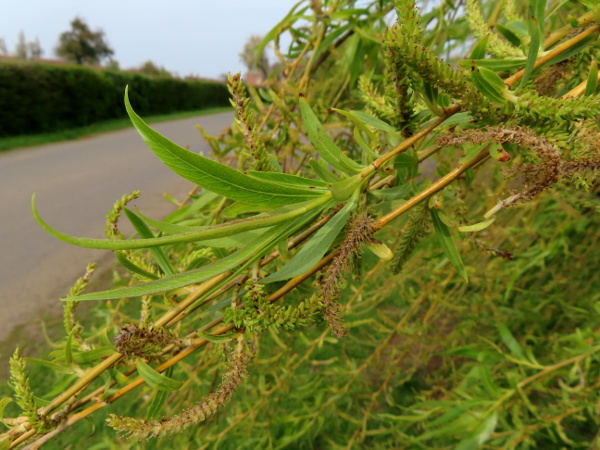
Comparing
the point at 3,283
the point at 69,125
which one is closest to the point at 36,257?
the point at 3,283

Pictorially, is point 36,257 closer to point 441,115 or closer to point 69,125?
point 441,115

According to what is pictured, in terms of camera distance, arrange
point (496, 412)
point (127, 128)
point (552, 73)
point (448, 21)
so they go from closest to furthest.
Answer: point (552, 73) → point (496, 412) → point (448, 21) → point (127, 128)

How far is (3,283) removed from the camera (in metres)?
3.00

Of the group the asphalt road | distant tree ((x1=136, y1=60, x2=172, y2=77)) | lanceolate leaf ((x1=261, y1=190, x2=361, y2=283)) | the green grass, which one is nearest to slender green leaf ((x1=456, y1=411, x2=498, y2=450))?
lanceolate leaf ((x1=261, y1=190, x2=361, y2=283))

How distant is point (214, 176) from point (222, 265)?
0.06 meters

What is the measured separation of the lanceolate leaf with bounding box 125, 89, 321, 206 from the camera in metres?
0.26

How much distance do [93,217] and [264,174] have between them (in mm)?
4078

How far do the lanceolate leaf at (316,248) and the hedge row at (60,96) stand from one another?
8.70m

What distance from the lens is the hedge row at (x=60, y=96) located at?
7266 millimetres

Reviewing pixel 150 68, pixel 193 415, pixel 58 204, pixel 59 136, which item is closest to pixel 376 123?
pixel 193 415

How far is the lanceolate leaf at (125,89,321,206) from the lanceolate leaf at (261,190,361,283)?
0.08 feet

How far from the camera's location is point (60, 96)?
819 centimetres

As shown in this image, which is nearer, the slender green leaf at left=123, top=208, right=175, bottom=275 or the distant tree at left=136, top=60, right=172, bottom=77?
the slender green leaf at left=123, top=208, right=175, bottom=275

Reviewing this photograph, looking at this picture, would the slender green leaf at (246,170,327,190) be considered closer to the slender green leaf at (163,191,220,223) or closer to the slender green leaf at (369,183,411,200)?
the slender green leaf at (369,183,411,200)
